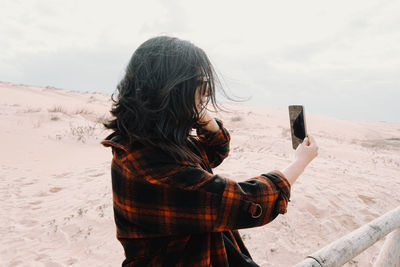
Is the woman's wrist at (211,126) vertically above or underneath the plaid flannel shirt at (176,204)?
above

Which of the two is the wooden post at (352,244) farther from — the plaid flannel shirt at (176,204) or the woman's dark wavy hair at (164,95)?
the woman's dark wavy hair at (164,95)

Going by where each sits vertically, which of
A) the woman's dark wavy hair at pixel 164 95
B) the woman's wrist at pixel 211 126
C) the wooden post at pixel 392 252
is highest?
the woman's dark wavy hair at pixel 164 95

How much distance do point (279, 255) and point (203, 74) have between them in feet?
9.30

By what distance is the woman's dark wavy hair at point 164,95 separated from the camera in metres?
1.00

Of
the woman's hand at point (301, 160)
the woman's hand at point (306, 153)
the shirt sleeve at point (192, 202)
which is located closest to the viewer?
the shirt sleeve at point (192, 202)

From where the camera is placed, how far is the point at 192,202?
0.93 meters

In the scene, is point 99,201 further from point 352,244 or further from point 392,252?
point 392,252

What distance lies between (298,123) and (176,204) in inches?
34.2

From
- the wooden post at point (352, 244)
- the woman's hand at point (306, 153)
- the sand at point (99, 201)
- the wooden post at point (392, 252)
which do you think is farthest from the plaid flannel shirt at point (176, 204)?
the wooden post at point (392, 252)

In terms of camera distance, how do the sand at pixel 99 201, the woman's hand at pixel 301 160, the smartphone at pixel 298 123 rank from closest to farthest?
the woman's hand at pixel 301 160 → the smartphone at pixel 298 123 → the sand at pixel 99 201

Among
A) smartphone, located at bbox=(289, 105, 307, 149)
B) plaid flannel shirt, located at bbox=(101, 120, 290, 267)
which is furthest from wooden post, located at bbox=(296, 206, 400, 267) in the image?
plaid flannel shirt, located at bbox=(101, 120, 290, 267)

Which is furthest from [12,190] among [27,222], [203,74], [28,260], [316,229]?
[203,74]

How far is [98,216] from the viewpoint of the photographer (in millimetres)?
4031

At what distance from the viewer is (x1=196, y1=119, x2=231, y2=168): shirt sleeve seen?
1.51 m
